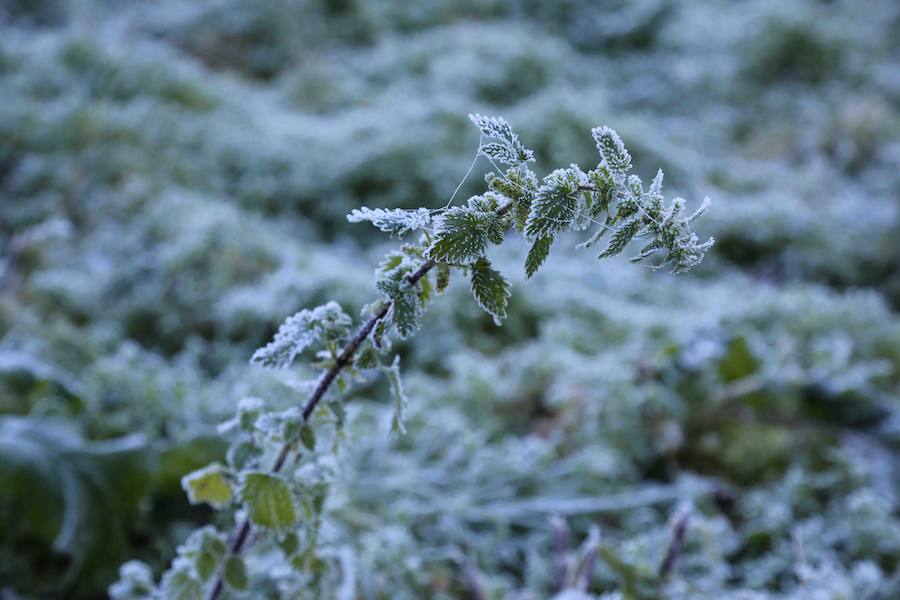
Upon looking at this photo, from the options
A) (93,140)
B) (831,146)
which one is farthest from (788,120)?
(93,140)

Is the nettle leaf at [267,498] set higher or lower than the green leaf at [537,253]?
lower

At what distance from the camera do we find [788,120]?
3801 millimetres

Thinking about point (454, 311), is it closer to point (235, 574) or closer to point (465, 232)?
point (235, 574)

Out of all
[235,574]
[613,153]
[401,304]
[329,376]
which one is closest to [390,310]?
[401,304]

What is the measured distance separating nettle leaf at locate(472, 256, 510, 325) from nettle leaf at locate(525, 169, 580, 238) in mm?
67

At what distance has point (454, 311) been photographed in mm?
2092

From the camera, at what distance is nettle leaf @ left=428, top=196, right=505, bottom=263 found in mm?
637

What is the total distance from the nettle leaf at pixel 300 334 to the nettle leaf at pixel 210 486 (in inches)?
7.6

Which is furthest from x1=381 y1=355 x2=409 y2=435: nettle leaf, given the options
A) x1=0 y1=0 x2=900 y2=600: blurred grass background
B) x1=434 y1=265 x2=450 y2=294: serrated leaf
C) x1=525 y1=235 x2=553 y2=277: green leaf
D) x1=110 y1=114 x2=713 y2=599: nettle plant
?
x1=0 y1=0 x2=900 y2=600: blurred grass background

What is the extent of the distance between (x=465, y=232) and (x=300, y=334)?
20 cm

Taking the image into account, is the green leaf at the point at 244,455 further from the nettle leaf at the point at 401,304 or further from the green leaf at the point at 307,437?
the nettle leaf at the point at 401,304

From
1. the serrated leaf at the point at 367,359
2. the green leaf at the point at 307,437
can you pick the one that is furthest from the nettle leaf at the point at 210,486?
the serrated leaf at the point at 367,359

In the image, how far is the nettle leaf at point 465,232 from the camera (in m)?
0.64

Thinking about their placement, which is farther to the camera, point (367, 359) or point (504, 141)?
point (367, 359)
